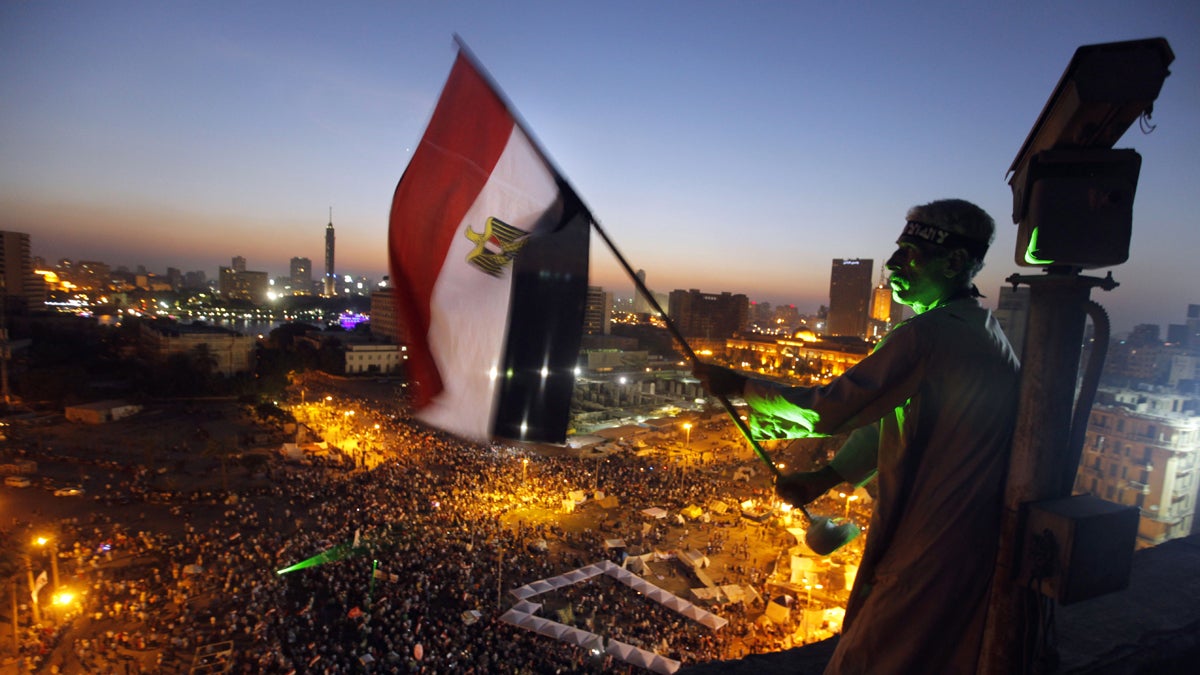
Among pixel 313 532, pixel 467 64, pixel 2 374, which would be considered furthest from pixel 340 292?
pixel 467 64

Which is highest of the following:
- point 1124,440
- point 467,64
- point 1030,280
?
point 467,64

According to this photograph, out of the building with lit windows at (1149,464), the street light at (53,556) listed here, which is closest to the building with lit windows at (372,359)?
the street light at (53,556)

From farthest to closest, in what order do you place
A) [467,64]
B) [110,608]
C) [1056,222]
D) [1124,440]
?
[1124,440] < [110,608] < [467,64] < [1056,222]

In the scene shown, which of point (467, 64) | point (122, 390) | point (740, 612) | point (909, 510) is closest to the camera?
point (909, 510)

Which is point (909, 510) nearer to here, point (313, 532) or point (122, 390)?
point (313, 532)

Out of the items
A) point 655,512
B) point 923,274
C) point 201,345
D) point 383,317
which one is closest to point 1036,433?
point 923,274

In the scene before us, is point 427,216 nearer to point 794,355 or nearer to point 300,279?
point 794,355

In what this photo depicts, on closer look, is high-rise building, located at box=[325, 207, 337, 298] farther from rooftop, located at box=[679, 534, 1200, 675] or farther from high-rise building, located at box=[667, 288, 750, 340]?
rooftop, located at box=[679, 534, 1200, 675]
